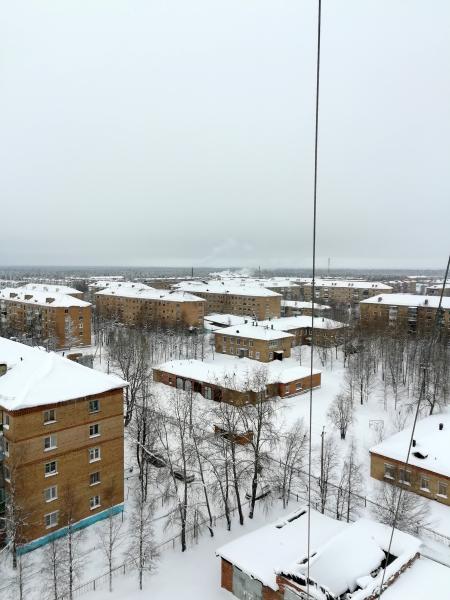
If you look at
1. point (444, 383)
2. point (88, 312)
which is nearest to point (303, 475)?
point (444, 383)

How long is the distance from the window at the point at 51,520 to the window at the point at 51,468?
170 cm

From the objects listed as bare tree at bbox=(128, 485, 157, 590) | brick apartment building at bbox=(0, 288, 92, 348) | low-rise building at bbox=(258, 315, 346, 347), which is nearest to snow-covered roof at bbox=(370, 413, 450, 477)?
bare tree at bbox=(128, 485, 157, 590)

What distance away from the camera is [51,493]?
1750cm

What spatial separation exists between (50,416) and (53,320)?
4552 cm

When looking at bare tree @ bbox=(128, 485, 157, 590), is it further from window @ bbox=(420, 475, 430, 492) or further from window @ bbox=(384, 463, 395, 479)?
window @ bbox=(420, 475, 430, 492)

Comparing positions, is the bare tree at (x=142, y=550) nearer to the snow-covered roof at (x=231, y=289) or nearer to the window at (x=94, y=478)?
the window at (x=94, y=478)

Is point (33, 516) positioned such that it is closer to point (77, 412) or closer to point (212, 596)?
point (77, 412)

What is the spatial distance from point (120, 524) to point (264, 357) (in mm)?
34080

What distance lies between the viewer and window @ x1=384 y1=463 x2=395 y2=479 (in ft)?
74.4

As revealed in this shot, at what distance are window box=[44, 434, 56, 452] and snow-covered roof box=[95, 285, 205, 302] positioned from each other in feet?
188

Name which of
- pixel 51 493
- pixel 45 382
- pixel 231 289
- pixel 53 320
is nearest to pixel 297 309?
pixel 231 289

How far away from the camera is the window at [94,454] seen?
1877cm

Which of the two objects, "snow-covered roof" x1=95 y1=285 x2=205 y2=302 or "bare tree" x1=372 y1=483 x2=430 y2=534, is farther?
"snow-covered roof" x1=95 y1=285 x2=205 y2=302

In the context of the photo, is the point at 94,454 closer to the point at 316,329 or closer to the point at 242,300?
the point at 316,329
